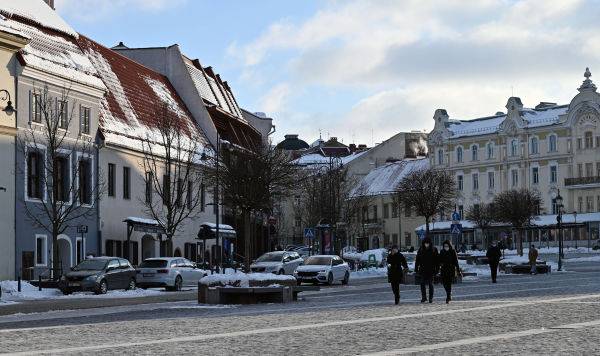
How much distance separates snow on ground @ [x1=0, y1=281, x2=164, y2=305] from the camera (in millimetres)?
36500

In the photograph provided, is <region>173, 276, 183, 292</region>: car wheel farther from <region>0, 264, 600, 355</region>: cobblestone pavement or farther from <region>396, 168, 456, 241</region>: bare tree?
<region>396, 168, 456, 241</region>: bare tree

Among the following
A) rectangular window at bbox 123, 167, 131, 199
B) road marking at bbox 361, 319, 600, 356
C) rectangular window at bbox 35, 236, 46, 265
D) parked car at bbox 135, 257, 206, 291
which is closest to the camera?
road marking at bbox 361, 319, 600, 356

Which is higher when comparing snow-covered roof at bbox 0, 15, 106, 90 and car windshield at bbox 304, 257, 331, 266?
snow-covered roof at bbox 0, 15, 106, 90

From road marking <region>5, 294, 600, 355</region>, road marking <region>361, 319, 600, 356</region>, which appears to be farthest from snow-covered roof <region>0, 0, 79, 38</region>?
road marking <region>361, 319, 600, 356</region>

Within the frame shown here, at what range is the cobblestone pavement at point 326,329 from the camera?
14.2 metres

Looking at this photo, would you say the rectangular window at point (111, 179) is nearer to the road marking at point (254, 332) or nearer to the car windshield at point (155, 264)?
the car windshield at point (155, 264)

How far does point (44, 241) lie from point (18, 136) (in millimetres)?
5086

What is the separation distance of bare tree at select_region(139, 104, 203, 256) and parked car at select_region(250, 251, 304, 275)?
15.8 feet

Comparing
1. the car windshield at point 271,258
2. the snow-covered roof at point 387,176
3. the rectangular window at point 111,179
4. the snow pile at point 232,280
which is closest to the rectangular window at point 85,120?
the rectangular window at point 111,179

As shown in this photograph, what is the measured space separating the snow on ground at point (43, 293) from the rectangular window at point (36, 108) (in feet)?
A: 26.1

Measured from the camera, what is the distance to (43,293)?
37.9 metres

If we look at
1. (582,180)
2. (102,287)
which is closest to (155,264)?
(102,287)

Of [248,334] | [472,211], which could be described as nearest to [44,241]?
[248,334]

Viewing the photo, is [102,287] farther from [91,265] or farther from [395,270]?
[395,270]
